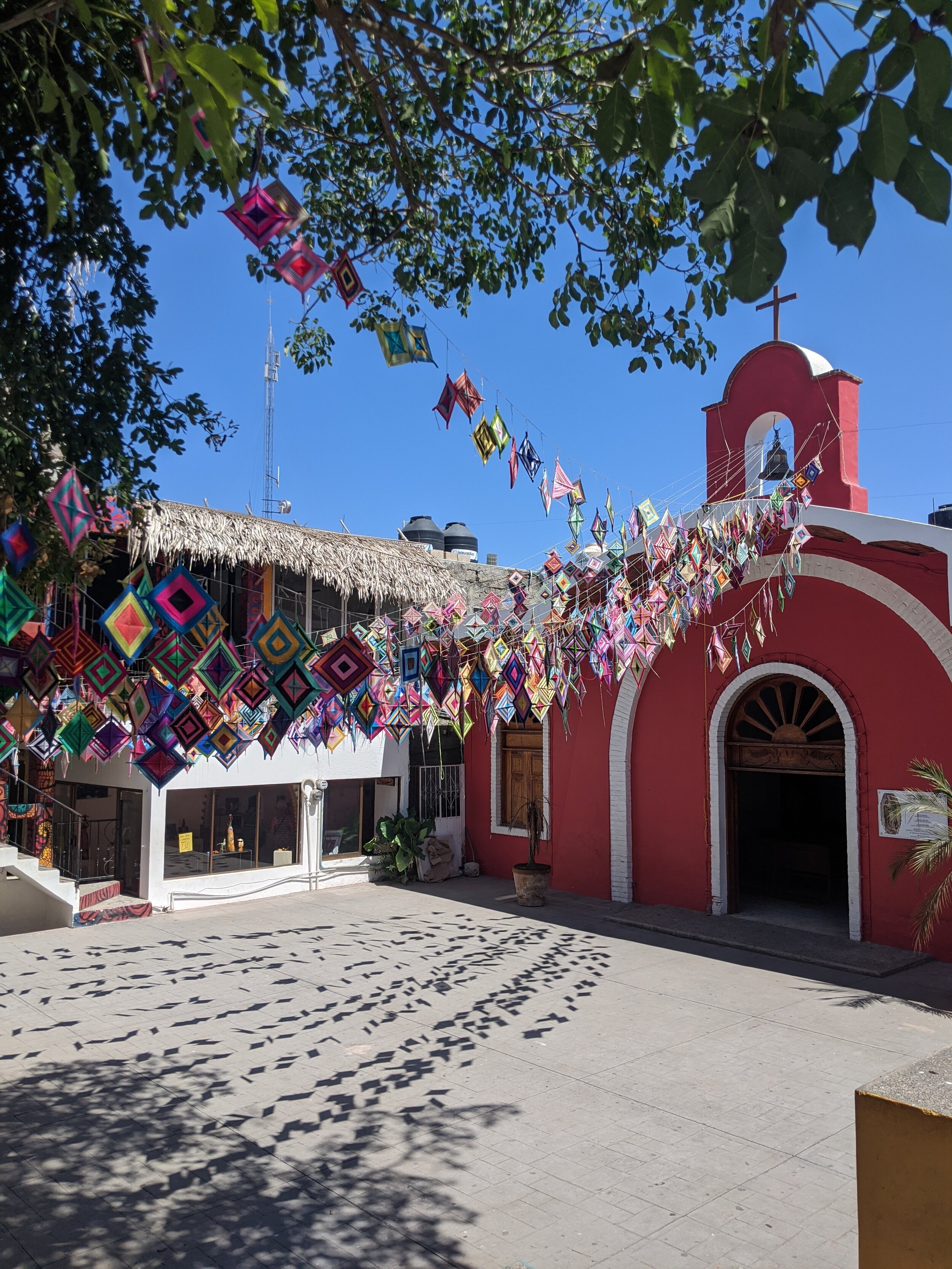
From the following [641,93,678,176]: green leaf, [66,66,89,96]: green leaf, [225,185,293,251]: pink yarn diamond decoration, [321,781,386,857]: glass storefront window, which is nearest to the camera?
[641,93,678,176]: green leaf

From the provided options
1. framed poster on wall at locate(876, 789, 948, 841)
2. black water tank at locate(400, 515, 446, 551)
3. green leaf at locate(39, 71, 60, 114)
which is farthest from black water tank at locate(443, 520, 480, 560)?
green leaf at locate(39, 71, 60, 114)

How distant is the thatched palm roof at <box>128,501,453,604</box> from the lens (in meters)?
13.8

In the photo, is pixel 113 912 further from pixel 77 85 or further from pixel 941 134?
pixel 941 134

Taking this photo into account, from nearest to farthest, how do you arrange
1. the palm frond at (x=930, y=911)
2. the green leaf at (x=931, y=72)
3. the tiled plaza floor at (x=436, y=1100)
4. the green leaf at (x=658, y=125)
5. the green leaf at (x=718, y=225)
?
the green leaf at (x=931, y=72) → the green leaf at (x=718, y=225) → the green leaf at (x=658, y=125) → the tiled plaza floor at (x=436, y=1100) → the palm frond at (x=930, y=911)

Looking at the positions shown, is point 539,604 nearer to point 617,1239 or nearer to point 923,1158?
point 617,1239

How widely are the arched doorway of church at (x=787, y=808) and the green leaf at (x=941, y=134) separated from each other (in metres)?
10.6

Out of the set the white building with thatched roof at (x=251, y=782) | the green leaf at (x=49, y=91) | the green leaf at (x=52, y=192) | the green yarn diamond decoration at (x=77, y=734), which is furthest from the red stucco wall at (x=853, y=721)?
the green leaf at (x=49, y=91)

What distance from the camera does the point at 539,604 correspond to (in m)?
13.8

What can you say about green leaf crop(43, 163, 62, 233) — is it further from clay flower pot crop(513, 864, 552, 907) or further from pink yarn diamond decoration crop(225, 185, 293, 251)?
clay flower pot crop(513, 864, 552, 907)

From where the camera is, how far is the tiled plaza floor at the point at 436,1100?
496cm

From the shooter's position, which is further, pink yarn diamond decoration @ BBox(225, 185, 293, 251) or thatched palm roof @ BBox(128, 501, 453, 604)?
thatched palm roof @ BBox(128, 501, 453, 604)

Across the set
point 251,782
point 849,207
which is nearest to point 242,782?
point 251,782

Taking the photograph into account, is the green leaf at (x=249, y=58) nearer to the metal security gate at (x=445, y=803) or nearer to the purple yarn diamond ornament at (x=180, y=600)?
the purple yarn diamond ornament at (x=180, y=600)

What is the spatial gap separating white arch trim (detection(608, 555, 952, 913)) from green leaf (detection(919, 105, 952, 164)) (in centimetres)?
953
